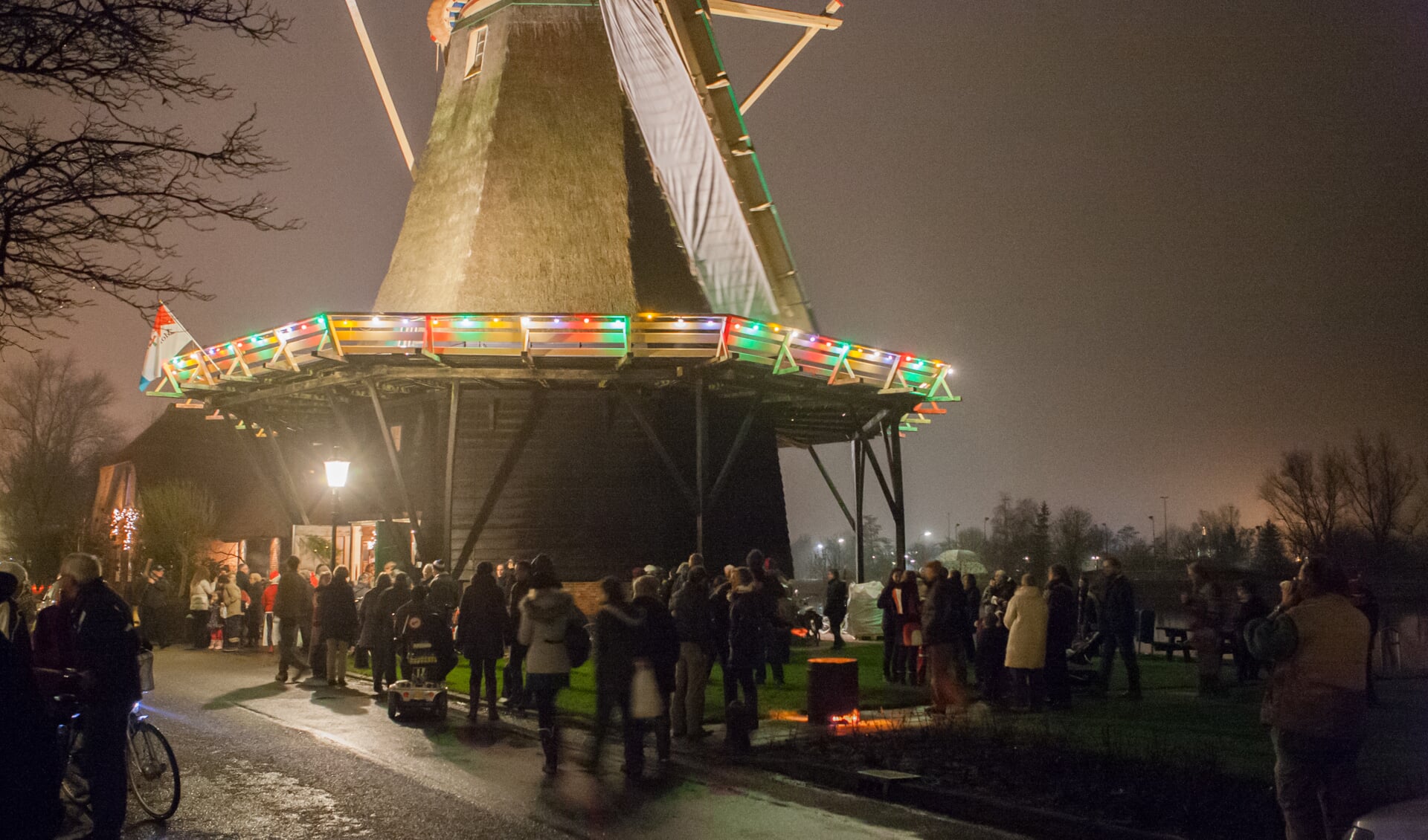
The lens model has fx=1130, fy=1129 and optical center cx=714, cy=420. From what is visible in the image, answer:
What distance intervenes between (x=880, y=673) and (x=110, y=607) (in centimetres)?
1291

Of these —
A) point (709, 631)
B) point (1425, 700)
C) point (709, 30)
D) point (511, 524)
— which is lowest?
point (1425, 700)

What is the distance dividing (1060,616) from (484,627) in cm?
675

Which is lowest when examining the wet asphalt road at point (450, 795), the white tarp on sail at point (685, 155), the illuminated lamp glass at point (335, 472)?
the wet asphalt road at point (450, 795)

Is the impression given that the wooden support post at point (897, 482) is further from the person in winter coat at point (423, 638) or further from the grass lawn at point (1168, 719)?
the person in winter coat at point (423, 638)

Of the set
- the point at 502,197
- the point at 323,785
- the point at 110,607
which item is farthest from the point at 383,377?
the point at 110,607

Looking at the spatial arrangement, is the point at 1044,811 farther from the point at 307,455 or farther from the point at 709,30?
the point at 307,455

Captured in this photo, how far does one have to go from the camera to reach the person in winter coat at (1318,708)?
5570 millimetres

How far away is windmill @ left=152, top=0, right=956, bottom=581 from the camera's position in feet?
68.3

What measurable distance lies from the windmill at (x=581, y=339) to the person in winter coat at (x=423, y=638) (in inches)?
306

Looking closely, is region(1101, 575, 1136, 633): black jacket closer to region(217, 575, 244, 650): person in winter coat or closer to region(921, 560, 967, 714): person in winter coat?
region(921, 560, 967, 714): person in winter coat

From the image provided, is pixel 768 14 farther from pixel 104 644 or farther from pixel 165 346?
pixel 104 644

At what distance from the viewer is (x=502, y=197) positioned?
23.6 m

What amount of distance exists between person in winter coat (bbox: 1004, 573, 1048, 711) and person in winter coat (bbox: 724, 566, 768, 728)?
2853mm

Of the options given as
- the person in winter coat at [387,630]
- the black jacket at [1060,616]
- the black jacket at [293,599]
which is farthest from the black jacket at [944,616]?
the black jacket at [293,599]
